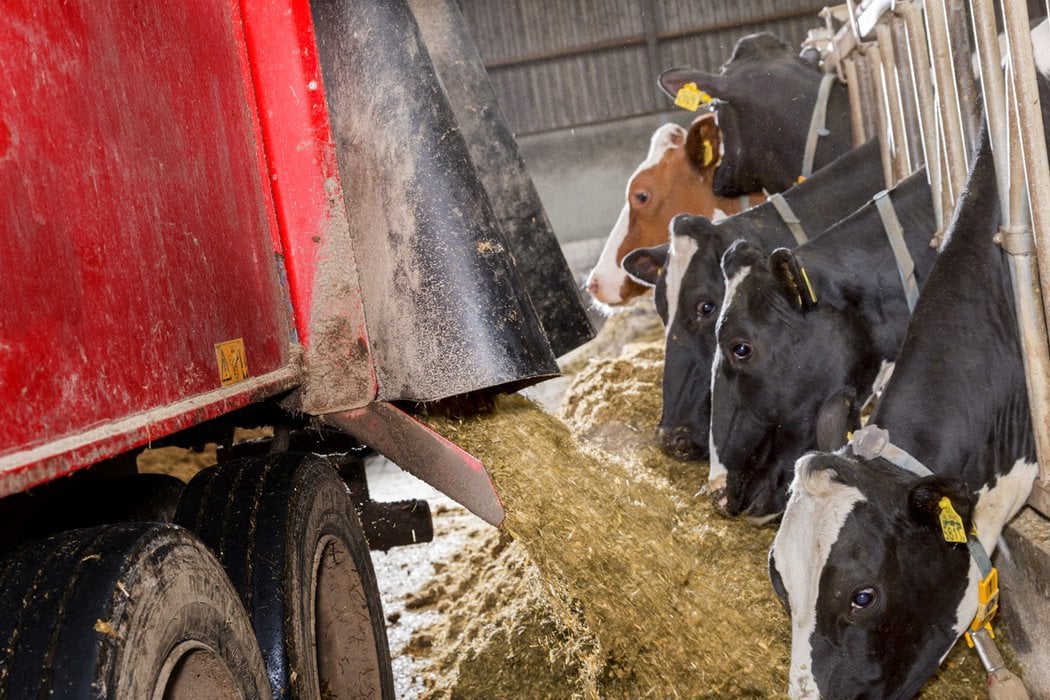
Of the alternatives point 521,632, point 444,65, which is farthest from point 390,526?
point 444,65

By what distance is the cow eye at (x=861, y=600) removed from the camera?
2.48 meters

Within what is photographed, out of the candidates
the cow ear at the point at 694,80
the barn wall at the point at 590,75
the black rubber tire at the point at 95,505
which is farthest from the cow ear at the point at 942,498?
the barn wall at the point at 590,75

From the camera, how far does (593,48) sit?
13.0 meters

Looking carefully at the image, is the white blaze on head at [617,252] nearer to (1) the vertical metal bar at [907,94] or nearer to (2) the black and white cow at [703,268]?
(2) the black and white cow at [703,268]

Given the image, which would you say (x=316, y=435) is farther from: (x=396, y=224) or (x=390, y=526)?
(x=396, y=224)

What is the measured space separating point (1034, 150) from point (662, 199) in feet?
15.0

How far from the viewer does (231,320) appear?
2.03 meters

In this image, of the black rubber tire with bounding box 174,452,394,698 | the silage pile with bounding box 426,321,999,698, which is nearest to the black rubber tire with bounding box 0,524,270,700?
the black rubber tire with bounding box 174,452,394,698

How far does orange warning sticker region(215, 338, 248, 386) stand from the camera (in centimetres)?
193

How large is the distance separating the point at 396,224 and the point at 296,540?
781 mm

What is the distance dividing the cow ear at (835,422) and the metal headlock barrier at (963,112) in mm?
512

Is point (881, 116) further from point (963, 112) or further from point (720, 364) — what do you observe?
point (720, 364)

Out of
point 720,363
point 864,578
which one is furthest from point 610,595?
point 720,363

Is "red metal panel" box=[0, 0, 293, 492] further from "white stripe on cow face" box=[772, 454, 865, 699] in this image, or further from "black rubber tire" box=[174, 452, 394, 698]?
"white stripe on cow face" box=[772, 454, 865, 699]
